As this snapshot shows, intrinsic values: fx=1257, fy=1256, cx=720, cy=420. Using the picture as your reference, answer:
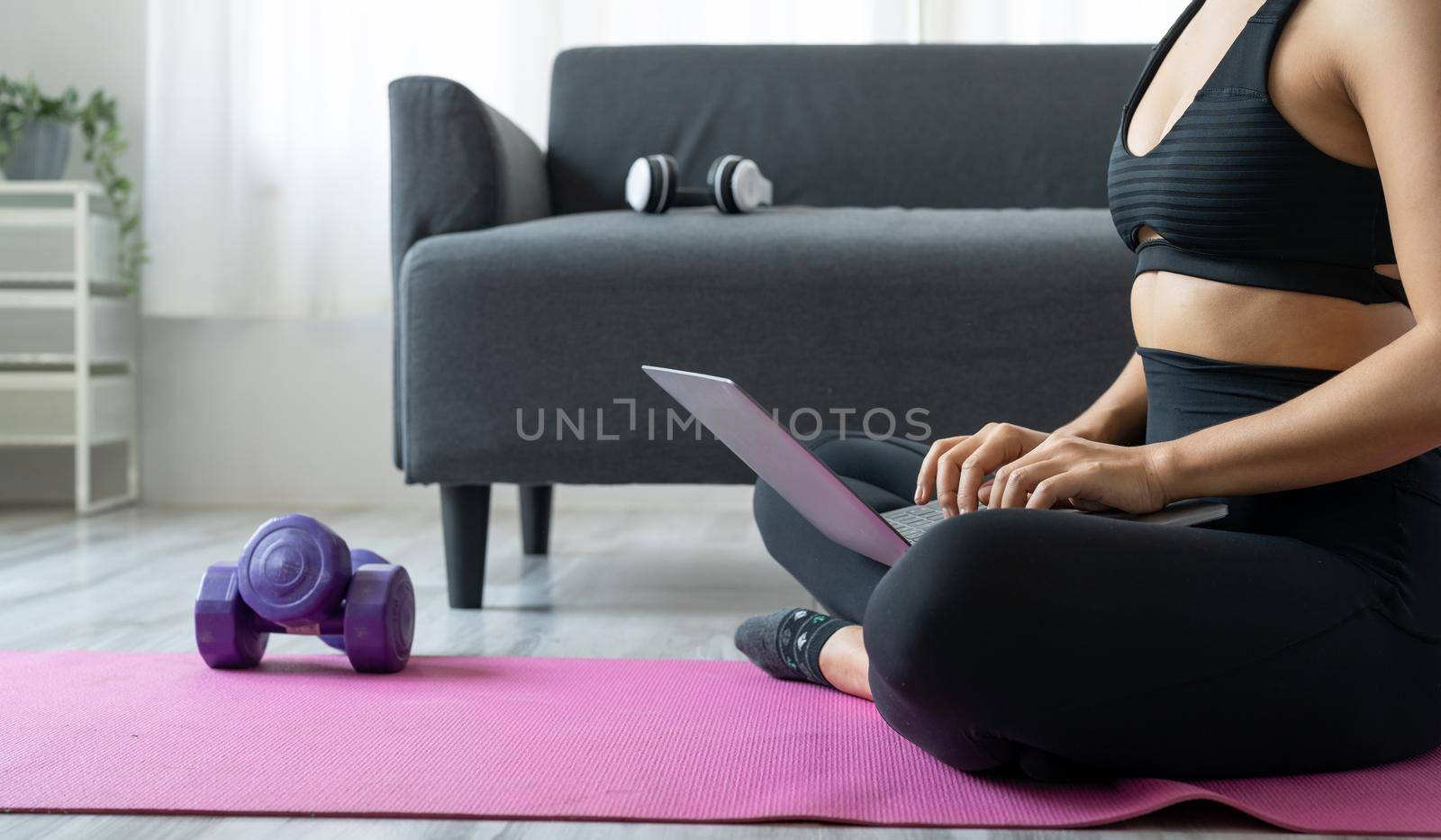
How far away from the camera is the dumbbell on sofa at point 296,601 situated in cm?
117

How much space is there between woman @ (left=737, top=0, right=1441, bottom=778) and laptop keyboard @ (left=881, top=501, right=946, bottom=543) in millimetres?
61

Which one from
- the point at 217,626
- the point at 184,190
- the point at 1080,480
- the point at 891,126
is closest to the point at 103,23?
the point at 184,190

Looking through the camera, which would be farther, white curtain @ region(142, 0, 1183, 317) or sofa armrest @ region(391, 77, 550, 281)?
white curtain @ region(142, 0, 1183, 317)

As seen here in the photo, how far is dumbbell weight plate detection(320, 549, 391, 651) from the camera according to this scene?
4.13 feet

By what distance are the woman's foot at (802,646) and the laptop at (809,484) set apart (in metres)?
0.09

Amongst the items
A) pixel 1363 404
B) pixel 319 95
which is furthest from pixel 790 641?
pixel 319 95

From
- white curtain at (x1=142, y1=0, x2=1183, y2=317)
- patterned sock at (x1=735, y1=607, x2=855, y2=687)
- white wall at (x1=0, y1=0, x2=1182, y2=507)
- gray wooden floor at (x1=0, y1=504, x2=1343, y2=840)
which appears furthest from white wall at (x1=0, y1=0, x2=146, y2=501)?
patterned sock at (x1=735, y1=607, x2=855, y2=687)

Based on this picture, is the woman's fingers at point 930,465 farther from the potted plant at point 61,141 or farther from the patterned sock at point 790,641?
the potted plant at point 61,141

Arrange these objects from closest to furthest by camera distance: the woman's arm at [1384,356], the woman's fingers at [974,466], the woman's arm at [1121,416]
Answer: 1. the woman's arm at [1384,356]
2. the woman's fingers at [974,466]
3. the woman's arm at [1121,416]

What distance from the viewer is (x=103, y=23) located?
3.01 metres

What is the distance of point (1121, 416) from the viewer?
108cm

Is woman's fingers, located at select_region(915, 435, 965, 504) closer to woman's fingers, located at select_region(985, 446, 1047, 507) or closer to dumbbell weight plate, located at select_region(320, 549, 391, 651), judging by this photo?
woman's fingers, located at select_region(985, 446, 1047, 507)

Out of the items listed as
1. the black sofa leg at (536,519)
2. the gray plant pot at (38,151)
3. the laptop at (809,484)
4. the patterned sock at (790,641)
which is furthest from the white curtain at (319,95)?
the laptop at (809,484)

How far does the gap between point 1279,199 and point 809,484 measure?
366 millimetres
